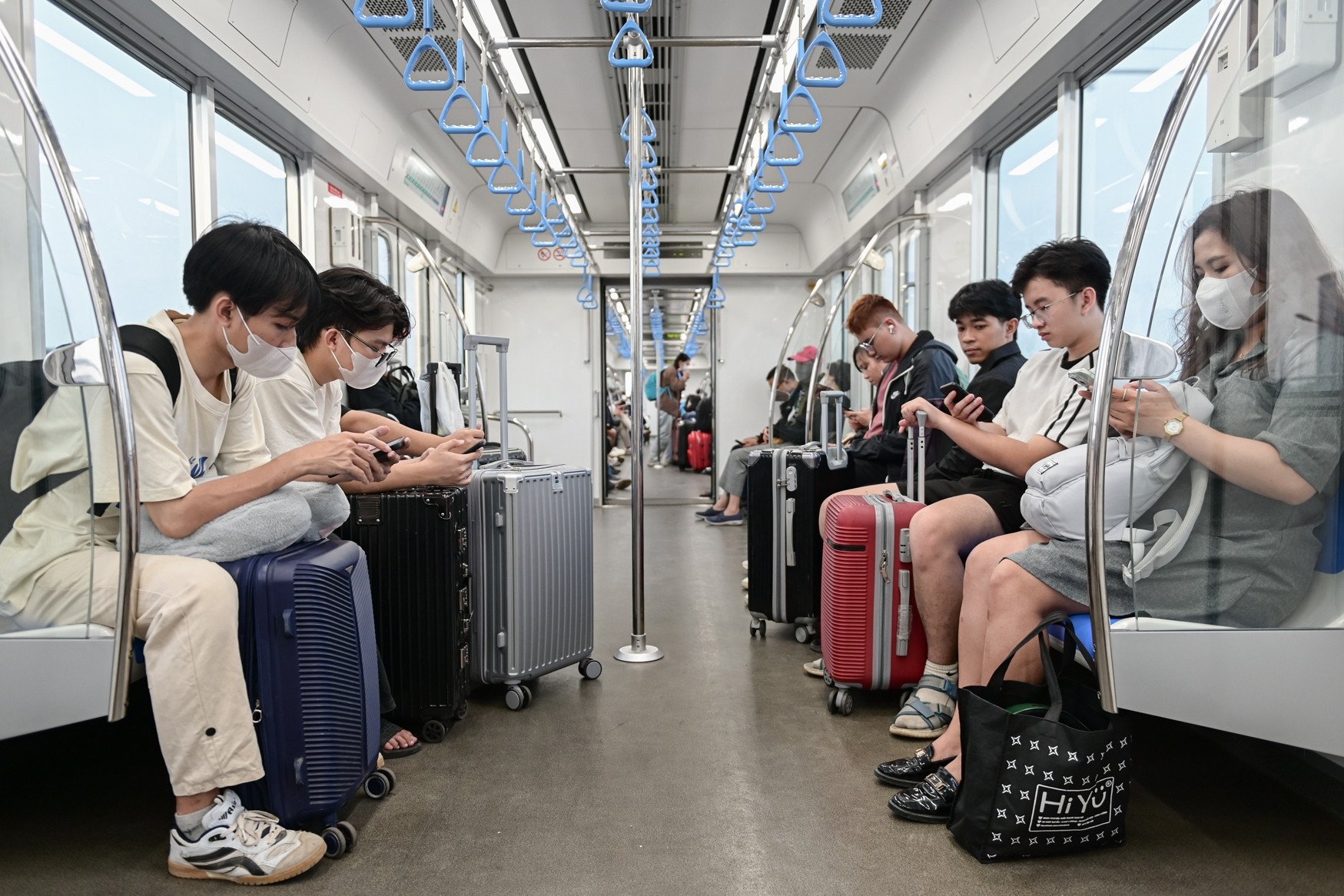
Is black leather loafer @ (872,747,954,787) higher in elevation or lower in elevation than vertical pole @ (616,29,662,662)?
lower

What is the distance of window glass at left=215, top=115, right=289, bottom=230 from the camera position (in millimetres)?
4238

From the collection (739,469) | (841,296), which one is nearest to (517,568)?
(841,296)

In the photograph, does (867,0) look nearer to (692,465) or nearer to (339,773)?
(339,773)

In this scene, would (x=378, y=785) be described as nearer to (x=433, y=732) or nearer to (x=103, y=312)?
(x=433, y=732)

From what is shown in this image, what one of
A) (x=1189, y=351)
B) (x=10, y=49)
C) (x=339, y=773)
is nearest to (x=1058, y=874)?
(x=1189, y=351)

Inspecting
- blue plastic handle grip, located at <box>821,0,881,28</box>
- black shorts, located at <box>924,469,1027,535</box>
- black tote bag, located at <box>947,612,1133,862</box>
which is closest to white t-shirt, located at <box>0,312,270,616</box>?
black tote bag, located at <box>947,612,1133,862</box>

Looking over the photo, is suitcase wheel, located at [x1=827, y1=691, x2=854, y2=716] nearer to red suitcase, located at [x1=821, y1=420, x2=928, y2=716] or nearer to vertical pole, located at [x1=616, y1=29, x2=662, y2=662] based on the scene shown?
red suitcase, located at [x1=821, y1=420, x2=928, y2=716]

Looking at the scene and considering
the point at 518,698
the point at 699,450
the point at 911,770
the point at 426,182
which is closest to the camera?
the point at 911,770

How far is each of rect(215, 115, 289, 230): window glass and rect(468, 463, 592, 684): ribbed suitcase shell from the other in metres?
2.10

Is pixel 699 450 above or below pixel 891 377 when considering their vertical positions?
below

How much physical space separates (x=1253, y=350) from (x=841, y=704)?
1.63m

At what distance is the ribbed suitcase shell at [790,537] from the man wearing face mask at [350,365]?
1.54 metres

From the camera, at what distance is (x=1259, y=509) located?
5.88 ft

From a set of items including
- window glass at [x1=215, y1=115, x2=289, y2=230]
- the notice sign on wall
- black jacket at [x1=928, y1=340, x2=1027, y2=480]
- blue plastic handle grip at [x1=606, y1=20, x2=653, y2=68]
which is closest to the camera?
black jacket at [x1=928, y1=340, x2=1027, y2=480]
